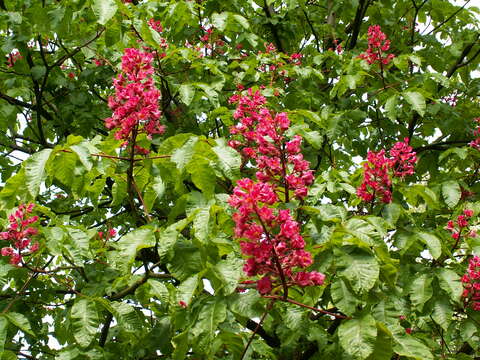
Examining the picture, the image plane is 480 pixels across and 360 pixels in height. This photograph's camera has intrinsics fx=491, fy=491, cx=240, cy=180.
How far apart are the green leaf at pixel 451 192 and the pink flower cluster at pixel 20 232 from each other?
281cm

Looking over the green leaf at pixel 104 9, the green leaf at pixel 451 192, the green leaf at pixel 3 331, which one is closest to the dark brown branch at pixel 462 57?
the green leaf at pixel 451 192

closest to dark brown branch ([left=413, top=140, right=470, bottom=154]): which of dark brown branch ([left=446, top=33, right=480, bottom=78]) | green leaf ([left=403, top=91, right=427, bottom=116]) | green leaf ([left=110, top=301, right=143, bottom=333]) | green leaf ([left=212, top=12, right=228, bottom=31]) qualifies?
dark brown branch ([left=446, top=33, right=480, bottom=78])

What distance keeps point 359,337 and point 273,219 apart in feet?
1.91

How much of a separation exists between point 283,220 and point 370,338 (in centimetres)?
58

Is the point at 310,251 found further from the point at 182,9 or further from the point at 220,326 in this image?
the point at 182,9

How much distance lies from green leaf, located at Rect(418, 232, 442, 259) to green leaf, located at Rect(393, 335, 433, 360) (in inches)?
24.5

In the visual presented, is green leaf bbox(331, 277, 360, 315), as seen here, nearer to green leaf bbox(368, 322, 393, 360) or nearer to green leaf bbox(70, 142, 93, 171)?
green leaf bbox(368, 322, 393, 360)

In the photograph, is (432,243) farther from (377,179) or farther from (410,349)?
(410,349)

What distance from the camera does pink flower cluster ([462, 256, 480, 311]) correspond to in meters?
2.97

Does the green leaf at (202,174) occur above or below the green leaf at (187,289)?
above

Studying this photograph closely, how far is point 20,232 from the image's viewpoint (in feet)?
9.18

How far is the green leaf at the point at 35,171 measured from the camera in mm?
2033

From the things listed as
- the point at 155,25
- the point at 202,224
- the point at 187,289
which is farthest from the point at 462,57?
the point at 187,289

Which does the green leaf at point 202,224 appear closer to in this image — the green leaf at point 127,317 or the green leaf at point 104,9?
the green leaf at point 127,317
